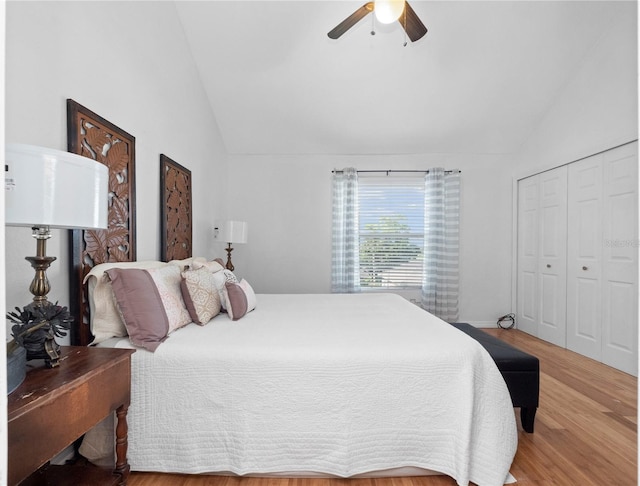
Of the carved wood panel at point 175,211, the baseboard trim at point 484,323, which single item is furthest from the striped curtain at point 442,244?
the carved wood panel at point 175,211

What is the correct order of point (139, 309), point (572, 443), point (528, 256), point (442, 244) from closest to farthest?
point (139, 309) < point (572, 443) < point (528, 256) < point (442, 244)

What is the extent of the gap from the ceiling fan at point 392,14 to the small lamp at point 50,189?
179cm

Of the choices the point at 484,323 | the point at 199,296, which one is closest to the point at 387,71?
the point at 199,296

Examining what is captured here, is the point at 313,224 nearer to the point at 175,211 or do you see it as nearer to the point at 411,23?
the point at 175,211

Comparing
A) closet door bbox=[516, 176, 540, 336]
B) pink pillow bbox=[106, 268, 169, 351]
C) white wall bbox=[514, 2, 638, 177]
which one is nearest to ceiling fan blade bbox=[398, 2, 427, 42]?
white wall bbox=[514, 2, 638, 177]

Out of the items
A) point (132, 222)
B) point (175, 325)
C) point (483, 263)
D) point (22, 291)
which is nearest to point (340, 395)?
point (175, 325)

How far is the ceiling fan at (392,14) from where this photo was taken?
77.1 inches

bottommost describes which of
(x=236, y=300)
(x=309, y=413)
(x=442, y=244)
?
(x=309, y=413)

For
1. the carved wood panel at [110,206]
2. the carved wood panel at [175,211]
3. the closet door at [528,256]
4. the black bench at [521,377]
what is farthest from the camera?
the closet door at [528,256]

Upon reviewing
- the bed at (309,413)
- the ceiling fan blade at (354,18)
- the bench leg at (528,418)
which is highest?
the ceiling fan blade at (354,18)

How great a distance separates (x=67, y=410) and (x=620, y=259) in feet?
13.1

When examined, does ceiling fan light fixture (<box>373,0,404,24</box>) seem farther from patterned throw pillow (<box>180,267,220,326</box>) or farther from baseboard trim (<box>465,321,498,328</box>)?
baseboard trim (<box>465,321,498,328</box>)

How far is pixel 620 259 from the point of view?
9.82ft

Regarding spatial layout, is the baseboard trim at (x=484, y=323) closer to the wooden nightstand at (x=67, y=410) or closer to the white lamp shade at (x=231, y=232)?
the white lamp shade at (x=231, y=232)
